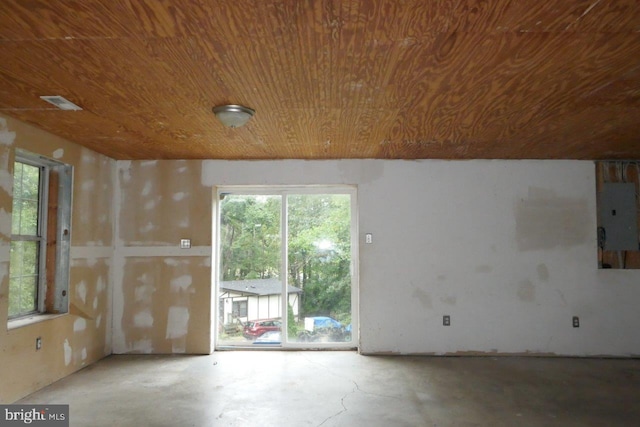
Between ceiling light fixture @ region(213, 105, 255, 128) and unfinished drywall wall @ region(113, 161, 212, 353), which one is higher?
ceiling light fixture @ region(213, 105, 255, 128)

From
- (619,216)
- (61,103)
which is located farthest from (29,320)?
(619,216)

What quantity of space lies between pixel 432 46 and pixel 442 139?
2131 mm

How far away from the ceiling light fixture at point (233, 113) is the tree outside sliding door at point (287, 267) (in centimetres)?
221

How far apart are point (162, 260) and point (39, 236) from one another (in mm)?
1413

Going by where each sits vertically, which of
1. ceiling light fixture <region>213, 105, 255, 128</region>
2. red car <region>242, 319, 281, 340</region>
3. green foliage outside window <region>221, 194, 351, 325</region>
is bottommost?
red car <region>242, 319, 281, 340</region>

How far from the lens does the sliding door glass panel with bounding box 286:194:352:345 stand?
549 centimetres

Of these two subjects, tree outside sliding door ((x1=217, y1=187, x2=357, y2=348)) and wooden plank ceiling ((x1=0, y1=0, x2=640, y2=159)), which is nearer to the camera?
wooden plank ceiling ((x1=0, y1=0, x2=640, y2=159))

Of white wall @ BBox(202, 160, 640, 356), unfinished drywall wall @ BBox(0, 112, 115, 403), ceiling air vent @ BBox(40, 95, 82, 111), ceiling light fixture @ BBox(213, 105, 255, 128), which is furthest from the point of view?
white wall @ BBox(202, 160, 640, 356)

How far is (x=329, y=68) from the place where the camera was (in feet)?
8.53

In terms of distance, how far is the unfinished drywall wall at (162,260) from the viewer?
17.4 ft

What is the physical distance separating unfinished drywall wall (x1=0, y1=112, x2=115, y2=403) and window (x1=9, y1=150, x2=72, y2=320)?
3.6 inches

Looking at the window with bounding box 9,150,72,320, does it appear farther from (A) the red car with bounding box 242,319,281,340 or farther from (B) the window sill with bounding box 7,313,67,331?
(A) the red car with bounding box 242,319,281,340

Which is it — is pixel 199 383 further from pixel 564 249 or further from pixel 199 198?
pixel 564 249

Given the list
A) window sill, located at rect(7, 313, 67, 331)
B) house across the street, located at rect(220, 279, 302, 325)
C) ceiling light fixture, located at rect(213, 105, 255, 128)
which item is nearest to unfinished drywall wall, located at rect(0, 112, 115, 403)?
window sill, located at rect(7, 313, 67, 331)
